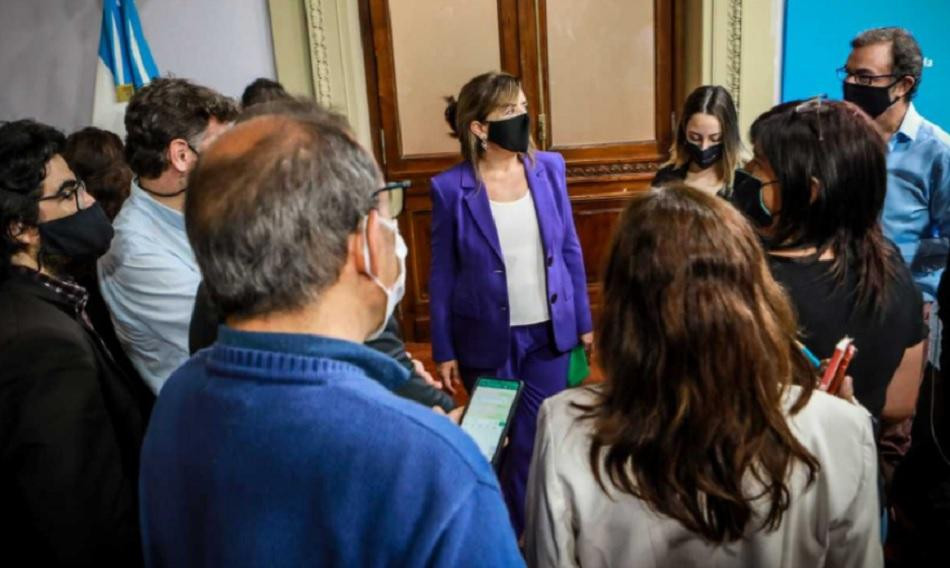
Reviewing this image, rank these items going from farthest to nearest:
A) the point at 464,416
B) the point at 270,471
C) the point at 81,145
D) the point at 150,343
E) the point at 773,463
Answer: the point at 81,145
the point at 150,343
the point at 464,416
the point at 773,463
the point at 270,471

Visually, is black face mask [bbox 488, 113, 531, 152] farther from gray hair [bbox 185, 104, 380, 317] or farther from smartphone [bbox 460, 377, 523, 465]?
gray hair [bbox 185, 104, 380, 317]

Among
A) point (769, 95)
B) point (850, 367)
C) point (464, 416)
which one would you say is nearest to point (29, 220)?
point (464, 416)

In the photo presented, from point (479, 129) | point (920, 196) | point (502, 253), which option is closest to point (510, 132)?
point (479, 129)

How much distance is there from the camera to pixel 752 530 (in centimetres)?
97

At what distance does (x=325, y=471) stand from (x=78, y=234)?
3.74ft

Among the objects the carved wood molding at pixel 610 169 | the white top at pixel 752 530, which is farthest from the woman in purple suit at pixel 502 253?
the carved wood molding at pixel 610 169

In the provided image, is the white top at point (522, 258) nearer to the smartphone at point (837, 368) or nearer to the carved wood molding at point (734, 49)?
the smartphone at point (837, 368)

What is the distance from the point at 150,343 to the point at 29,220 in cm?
40

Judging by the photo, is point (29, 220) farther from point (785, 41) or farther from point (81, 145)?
point (785, 41)

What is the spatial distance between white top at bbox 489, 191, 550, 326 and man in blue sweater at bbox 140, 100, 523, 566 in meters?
1.52

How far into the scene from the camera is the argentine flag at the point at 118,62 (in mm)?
3678

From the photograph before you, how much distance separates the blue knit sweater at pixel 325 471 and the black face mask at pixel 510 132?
5.31 ft

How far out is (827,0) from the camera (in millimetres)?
3729

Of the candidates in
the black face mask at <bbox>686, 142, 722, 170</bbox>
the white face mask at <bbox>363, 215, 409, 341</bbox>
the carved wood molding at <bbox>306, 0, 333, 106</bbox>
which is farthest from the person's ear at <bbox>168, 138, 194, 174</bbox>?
the carved wood molding at <bbox>306, 0, 333, 106</bbox>
